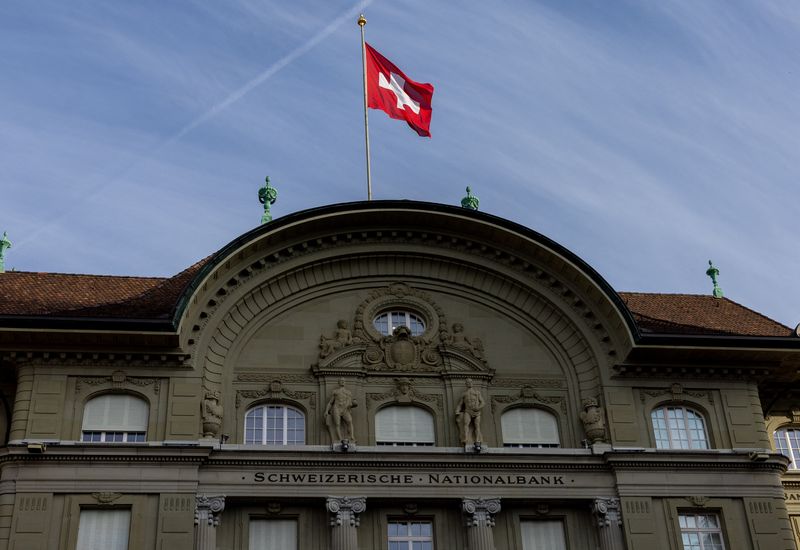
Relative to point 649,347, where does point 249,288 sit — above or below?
above

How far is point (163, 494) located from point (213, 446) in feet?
6.50

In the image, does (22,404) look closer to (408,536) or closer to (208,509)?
(208,509)

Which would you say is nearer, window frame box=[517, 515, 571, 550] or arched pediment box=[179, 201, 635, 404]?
window frame box=[517, 515, 571, 550]

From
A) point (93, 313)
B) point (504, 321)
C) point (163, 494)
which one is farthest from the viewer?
point (504, 321)

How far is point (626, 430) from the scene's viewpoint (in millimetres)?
34938

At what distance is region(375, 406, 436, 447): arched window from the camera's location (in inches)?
1364

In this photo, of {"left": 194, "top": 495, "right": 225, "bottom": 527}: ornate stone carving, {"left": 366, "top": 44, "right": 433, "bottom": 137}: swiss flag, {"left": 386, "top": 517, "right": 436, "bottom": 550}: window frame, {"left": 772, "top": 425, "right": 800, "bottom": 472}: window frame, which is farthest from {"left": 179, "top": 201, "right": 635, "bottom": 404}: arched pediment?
{"left": 772, "top": 425, "right": 800, "bottom": 472}: window frame

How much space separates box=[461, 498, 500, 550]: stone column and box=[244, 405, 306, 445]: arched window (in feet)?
17.9

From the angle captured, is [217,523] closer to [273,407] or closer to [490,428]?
A: [273,407]

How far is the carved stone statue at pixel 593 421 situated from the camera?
34750 millimetres

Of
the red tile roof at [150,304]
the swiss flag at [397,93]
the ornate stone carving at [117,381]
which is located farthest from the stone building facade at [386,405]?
the swiss flag at [397,93]

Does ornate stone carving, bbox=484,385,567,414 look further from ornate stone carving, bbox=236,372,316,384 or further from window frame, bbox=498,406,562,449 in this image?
ornate stone carving, bbox=236,372,316,384

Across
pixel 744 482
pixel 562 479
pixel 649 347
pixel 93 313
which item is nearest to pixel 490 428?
pixel 562 479

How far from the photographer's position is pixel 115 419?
33188 millimetres
